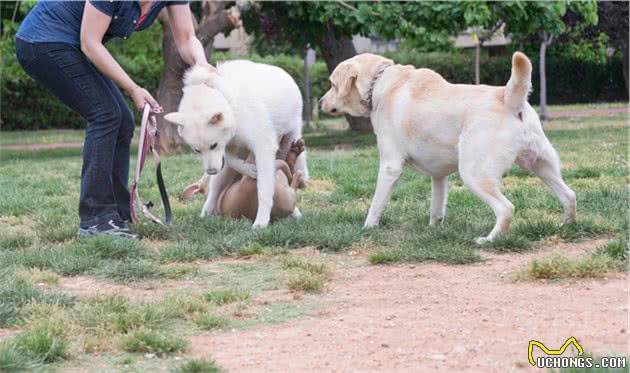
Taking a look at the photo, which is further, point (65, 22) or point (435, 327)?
point (65, 22)

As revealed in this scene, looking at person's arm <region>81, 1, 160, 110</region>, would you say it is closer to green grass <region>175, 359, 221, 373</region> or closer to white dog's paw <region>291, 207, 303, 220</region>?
white dog's paw <region>291, 207, 303, 220</region>

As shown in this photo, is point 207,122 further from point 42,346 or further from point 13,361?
point 13,361

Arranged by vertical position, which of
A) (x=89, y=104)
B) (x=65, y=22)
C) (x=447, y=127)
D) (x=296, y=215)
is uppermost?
(x=65, y=22)

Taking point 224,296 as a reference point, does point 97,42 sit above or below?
above

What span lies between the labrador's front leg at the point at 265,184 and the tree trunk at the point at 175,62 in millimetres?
8918

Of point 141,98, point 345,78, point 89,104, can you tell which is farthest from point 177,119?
point 345,78

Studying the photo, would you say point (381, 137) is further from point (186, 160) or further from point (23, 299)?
point (186, 160)

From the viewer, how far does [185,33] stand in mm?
6852

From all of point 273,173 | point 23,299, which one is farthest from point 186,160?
point 23,299

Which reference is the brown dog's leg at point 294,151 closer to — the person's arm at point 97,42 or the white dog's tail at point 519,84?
the person's arm at point 97,42

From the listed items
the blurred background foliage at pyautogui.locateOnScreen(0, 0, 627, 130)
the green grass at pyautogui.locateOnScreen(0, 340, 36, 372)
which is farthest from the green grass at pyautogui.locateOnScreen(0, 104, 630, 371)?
the blurred background foliage at pyautogui.locateOnScreen(0, 0, 627, 130)

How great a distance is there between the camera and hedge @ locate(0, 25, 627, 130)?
28672 millimetres

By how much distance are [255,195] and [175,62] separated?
9.31 meters

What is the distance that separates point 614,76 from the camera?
35.3m
